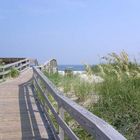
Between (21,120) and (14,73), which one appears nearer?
(21,120)

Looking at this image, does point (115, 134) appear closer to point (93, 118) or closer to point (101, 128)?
point (101, 128)

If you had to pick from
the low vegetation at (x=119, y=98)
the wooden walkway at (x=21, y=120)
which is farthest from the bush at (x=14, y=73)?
the low vegetation at (x=119, y=98)

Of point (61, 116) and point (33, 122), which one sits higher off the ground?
point (61, 116)

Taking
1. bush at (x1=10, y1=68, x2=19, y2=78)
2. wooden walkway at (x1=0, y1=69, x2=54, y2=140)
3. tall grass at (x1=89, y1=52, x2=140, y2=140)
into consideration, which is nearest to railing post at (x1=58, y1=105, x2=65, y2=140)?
wooden walkway at (x1=0, y1=69, x2=54, y2=140)

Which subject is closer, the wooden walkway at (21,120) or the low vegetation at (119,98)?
the wooden walkway at (21,120)

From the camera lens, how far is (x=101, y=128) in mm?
4312

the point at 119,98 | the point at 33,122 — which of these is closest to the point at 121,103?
the point at 119,98

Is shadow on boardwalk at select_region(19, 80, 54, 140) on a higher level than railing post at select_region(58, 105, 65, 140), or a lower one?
lower

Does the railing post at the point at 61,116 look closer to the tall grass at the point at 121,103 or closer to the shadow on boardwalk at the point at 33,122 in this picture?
the shadow on boardwalk at the point at 33,122

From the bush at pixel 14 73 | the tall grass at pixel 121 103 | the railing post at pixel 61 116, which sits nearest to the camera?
the railing post at pixel 61 116

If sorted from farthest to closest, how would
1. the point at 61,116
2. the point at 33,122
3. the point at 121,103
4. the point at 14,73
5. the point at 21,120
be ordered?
the point at 14,73
the point at 21,120
the point at 33,122
the point at 121,103
the point at 61,116

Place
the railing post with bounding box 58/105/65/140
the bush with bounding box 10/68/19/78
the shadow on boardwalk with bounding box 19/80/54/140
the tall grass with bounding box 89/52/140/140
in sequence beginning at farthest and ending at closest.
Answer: the bush with bounding box 10/68/19/78 → the tall grass with bounding box 89/52/140/140 → the shadow on boardwalk with bounding box 19/80/54/140 → the railing post with bounding box 58/105/65/140

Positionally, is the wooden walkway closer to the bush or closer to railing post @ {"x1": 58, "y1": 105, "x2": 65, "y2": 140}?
railing post @ {"x1": 58, "y1": 105, "x2": 65, "y2": 140}

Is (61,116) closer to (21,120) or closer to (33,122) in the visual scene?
(33,122)
